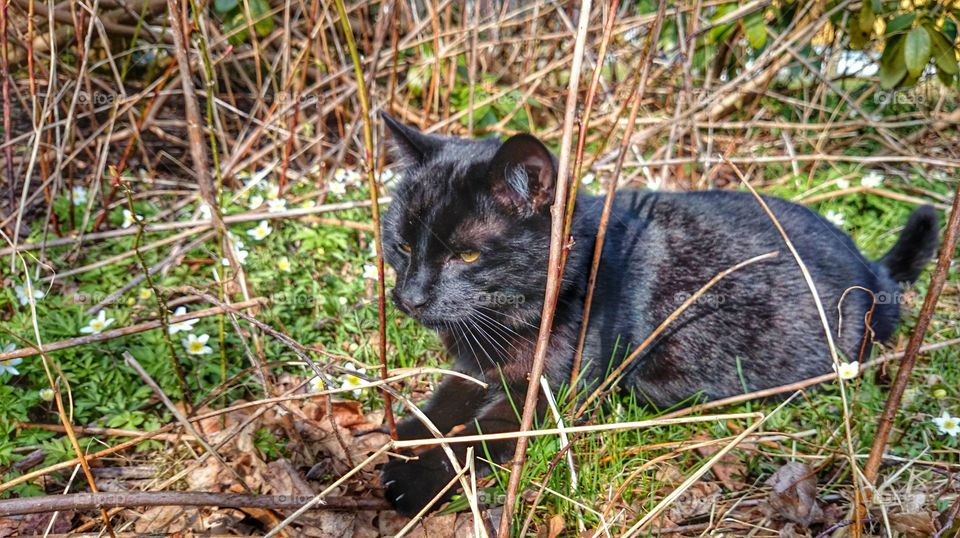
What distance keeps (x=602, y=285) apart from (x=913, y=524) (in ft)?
3.86

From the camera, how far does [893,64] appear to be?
376 cm

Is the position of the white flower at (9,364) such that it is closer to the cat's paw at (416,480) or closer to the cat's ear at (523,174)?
the cat's paw at (416,480)

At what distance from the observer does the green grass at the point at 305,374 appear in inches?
88.7

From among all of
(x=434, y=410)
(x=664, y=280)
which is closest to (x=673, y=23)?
(x=664, y=280)

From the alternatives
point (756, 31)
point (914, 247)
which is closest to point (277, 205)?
point (756, 31)

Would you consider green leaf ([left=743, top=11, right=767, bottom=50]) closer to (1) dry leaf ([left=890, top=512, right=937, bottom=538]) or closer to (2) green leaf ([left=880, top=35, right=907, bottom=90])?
(2) green leaf ([left=880, top=35, right=907, bottom=90])

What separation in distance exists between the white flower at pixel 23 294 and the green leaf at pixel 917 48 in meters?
4.14

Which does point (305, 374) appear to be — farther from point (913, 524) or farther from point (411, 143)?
point (913, 524)

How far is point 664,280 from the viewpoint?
9.05 feet

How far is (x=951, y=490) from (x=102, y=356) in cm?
301

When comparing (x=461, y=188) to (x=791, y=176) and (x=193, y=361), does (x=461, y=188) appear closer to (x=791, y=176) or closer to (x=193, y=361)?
(x=193, y=361)

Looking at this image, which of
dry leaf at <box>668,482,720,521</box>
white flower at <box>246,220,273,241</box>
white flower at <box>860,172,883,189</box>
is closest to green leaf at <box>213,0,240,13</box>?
white flower at <box>246,220,273,241</box>

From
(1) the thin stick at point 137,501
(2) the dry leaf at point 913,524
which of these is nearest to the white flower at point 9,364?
(1) the thin stick at point 137,501

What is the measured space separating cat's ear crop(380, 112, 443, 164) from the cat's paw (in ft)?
3.45
